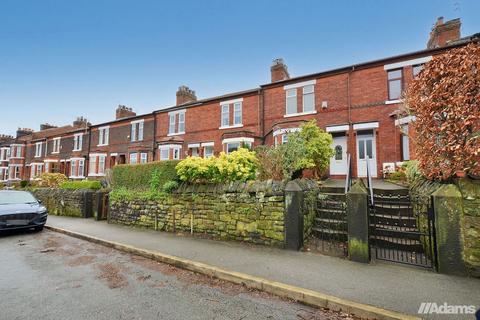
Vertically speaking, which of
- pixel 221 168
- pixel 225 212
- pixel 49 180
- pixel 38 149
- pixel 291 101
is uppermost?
pixel 291 101

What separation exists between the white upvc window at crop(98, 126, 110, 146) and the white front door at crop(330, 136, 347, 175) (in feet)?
82.6

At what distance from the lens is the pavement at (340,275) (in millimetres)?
3340

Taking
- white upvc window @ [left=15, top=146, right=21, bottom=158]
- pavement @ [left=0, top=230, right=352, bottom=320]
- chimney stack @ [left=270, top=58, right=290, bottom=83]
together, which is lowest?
pavement @ [left=0, top=230, right=352, bottom=320]

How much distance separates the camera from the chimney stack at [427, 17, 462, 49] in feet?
42.0

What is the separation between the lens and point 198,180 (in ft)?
25.0

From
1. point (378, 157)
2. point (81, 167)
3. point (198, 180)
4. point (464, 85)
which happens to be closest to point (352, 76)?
point (378, 157)

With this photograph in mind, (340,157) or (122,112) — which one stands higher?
(122,112)

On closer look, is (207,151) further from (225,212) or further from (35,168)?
(35,168)

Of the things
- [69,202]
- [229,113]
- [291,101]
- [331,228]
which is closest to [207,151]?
[229,113]

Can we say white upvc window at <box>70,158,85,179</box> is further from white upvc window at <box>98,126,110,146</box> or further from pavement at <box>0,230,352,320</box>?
pavement at <box>0,230,352,320</box>

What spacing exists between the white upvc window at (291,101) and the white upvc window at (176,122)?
33.5 feet

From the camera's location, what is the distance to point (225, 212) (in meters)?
6.89

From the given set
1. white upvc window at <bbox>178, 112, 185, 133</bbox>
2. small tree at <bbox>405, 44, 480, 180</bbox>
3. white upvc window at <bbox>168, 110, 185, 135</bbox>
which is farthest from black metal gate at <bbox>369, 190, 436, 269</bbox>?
white upvc window at <bbox>168, 110, 185, 135</bbox>

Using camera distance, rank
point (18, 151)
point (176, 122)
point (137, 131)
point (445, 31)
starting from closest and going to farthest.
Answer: point (445, 31)
point (176, 122)
point (137, 131)
point (18, 151)
